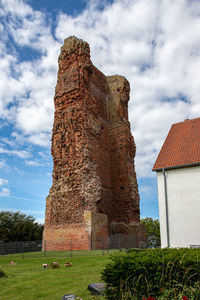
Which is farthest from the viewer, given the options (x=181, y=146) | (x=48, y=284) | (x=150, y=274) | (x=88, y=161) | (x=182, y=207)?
(x=88, y=161)

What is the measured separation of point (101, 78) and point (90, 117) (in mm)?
8361

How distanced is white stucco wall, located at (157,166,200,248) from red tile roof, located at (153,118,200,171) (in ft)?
1.76

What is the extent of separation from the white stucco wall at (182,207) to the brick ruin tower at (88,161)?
935 centimetres

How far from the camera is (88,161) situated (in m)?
26.1

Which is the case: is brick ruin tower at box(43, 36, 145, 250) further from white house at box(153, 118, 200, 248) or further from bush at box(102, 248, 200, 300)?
bush at box(102, 248, 200, 300)

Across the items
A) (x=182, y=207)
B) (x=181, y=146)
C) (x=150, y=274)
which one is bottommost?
(x=150, y=274)

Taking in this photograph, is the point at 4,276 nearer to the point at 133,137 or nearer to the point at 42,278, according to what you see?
the point at 42,278

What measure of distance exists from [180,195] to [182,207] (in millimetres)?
656

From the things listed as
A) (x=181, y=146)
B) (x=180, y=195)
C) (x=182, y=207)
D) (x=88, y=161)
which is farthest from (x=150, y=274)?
(x=88, y=161)

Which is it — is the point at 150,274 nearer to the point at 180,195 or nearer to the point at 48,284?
the point at 48,284

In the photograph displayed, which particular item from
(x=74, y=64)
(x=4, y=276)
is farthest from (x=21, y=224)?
(x=4, y=276)

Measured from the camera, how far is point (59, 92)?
97.7 feet

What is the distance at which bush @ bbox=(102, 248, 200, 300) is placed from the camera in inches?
237

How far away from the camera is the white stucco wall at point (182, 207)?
1494cm
